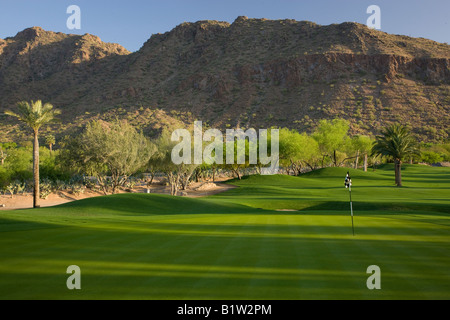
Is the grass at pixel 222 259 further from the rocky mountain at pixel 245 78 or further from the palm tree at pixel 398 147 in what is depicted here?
the rocky mountain at pixel 245 78

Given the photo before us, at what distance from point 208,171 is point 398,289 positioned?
78484mm

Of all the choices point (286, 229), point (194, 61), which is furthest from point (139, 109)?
point (286, 229)

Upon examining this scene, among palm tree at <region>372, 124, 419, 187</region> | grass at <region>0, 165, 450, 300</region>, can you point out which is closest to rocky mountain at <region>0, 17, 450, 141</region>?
palm tree at <region>372, 124, 419, 187</region>

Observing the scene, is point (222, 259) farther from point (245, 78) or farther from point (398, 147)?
point (245, 78)

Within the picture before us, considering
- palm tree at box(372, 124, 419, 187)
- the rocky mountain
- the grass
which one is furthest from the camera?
the rocky mountain

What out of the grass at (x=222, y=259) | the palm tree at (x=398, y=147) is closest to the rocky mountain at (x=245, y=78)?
the palm tree at (x=398, y=147)

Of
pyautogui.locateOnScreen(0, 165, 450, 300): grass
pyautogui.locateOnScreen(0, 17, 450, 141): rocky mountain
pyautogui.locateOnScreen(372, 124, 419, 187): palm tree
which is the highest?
pyautogui.locateOnScreen(0, 17, 450, 141): rocky mountain

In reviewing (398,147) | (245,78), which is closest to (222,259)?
(398,147)

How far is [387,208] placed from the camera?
94.9 ft

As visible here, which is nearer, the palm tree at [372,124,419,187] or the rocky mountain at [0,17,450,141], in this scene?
the palm tree at [372,124,419,187]

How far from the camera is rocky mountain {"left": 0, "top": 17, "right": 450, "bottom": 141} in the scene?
101 m

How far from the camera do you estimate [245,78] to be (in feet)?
411

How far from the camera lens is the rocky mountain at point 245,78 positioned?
101m

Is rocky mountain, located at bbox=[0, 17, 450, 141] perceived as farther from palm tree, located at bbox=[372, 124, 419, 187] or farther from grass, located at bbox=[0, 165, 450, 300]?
grass, located at bbox=[0, 165, 450, 300]
